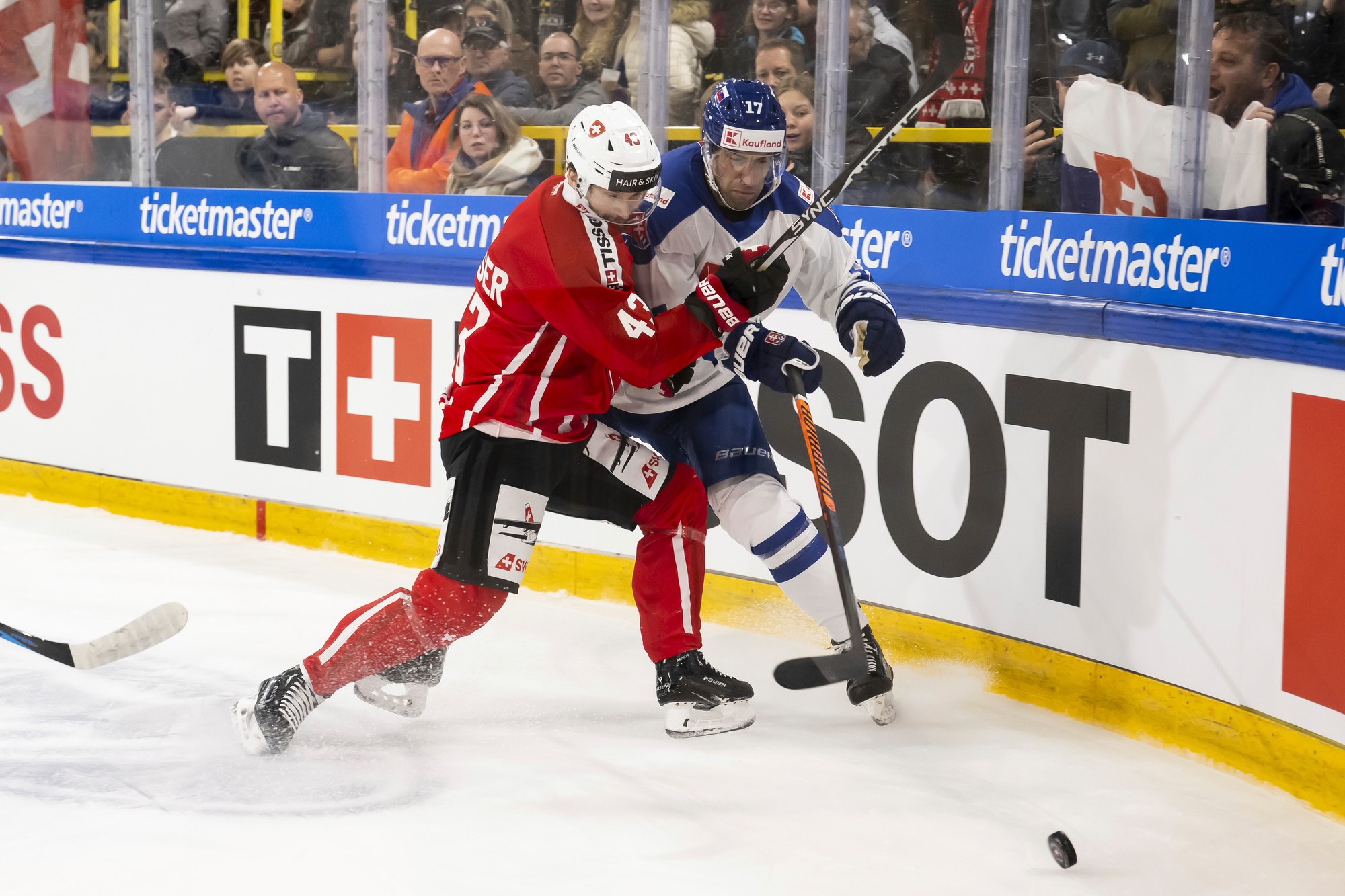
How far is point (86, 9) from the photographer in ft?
17.0

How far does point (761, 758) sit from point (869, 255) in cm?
139

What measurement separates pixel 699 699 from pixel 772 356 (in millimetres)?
712

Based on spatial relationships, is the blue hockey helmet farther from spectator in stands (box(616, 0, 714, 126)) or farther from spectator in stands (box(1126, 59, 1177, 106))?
spectator in stands (box(616, 0, 714, 126))

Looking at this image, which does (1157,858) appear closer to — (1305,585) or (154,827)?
(1305,585)

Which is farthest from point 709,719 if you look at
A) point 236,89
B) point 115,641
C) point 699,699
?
point 236,89

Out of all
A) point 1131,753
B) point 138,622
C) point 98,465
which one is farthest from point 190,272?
point 1131,753

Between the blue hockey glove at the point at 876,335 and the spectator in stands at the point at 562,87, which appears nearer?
the blue hockey glove at the point at 876,335

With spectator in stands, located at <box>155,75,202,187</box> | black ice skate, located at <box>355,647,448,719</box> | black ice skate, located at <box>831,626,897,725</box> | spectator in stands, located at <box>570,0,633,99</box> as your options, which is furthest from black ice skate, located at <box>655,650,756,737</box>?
spectator in stands, located at <box>155,75,202,187</box>

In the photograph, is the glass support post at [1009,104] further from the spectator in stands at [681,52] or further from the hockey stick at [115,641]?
the hockey stick at [115,641]

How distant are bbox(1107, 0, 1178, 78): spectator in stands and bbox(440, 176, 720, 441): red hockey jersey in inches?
48.7

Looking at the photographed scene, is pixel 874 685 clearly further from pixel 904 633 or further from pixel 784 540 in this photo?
pixel 904 633

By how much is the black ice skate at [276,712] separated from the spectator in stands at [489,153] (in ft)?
6.32

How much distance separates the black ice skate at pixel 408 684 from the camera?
2822 millimetres

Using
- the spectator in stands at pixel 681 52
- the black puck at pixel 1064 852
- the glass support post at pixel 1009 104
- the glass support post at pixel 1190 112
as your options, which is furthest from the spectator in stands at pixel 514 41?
the black puck at pixel 1064 852
